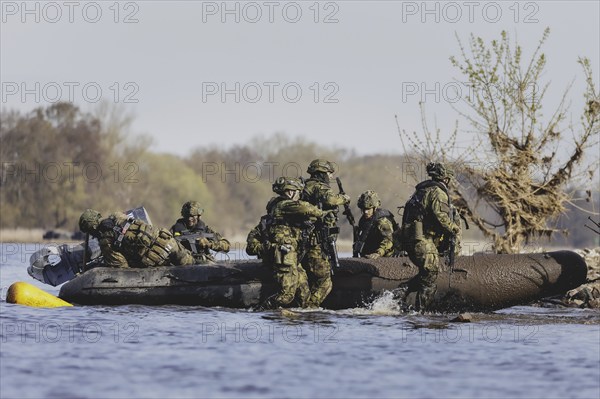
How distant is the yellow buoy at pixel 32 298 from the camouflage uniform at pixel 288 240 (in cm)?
328

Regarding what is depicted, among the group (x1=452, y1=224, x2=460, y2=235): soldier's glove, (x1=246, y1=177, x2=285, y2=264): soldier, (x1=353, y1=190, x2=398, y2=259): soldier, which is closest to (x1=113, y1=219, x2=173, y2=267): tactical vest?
(x1=246, y1=177, x2=285, y2=264): soldier

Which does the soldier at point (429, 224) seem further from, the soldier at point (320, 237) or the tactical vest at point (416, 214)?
the soldier at point (320, 237)

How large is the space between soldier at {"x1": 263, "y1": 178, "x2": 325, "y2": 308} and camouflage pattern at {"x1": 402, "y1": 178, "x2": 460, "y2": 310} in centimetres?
123

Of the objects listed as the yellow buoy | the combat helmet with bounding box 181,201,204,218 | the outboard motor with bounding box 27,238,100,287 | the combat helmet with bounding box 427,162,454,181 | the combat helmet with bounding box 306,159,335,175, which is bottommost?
the yellow buoy

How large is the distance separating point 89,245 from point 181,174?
59309mm

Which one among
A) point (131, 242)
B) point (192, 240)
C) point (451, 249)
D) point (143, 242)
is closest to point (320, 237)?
point (451, 249)

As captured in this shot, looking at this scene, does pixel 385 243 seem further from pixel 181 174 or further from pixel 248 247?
pixel 181 174

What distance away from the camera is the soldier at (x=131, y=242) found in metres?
16.7

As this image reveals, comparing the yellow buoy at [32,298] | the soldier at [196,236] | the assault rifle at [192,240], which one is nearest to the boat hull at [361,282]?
the yellow buoy at [32,298]

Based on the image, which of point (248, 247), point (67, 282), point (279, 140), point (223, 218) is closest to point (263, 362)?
point (248, 247)

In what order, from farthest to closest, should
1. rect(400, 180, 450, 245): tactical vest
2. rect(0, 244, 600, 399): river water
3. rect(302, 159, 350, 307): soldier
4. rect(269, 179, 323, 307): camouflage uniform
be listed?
rect(302, 159, 350, 307): soldier, rect(269, 179, 323, 307): camouflage uniform, rect(400, 180, 450, 245): tactical vest, rect(0, 244, 600, 399): river water

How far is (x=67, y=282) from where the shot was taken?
57.7 feet

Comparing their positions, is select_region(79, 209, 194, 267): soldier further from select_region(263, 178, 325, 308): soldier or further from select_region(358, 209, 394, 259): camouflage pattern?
select_region(358, 209, 394, 259): camouflage pattern

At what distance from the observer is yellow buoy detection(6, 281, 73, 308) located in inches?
661
